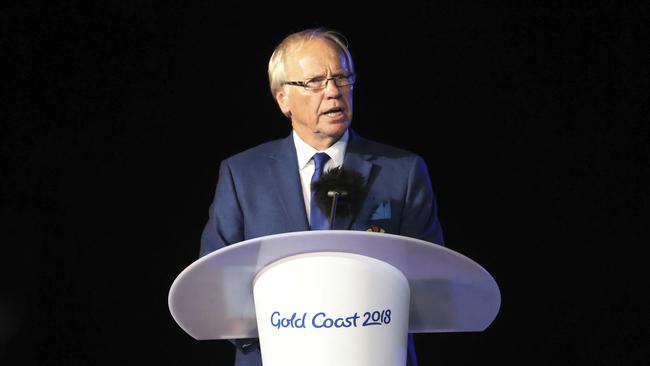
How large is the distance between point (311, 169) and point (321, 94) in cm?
18

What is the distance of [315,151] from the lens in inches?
88.8

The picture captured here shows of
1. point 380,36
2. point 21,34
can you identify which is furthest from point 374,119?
point 21,34

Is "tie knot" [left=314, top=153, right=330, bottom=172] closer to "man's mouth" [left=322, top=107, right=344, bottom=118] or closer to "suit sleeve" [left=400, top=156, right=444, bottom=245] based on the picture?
"man's mouth" [left=322, top=107, right=344, bottom=118]

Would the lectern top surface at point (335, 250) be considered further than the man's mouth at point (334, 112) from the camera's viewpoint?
No

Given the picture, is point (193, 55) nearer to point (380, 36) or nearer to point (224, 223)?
point (380, 36)

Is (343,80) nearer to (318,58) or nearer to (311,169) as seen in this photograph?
(318,58)

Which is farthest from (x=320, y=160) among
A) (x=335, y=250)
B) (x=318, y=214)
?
(x=335, y=250)

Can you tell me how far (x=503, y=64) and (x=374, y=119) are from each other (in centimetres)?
45

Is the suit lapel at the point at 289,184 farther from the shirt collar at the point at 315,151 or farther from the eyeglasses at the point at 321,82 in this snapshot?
the eyeglasses at the point at 321,82

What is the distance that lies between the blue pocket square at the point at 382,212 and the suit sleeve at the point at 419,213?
0.06m

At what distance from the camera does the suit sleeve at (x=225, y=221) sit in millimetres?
2131

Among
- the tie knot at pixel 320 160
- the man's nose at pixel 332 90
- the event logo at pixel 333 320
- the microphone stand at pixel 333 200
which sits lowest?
the event logo at pixel 333 320

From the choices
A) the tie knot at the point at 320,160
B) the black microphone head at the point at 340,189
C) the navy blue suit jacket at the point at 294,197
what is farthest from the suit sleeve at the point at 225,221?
the black microphone head at the point at 340,189

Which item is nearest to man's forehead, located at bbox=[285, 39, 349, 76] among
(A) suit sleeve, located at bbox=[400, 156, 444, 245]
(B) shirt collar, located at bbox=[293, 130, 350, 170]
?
(B) shirt collar, located at bbox=[293, 130, 350, 170]
